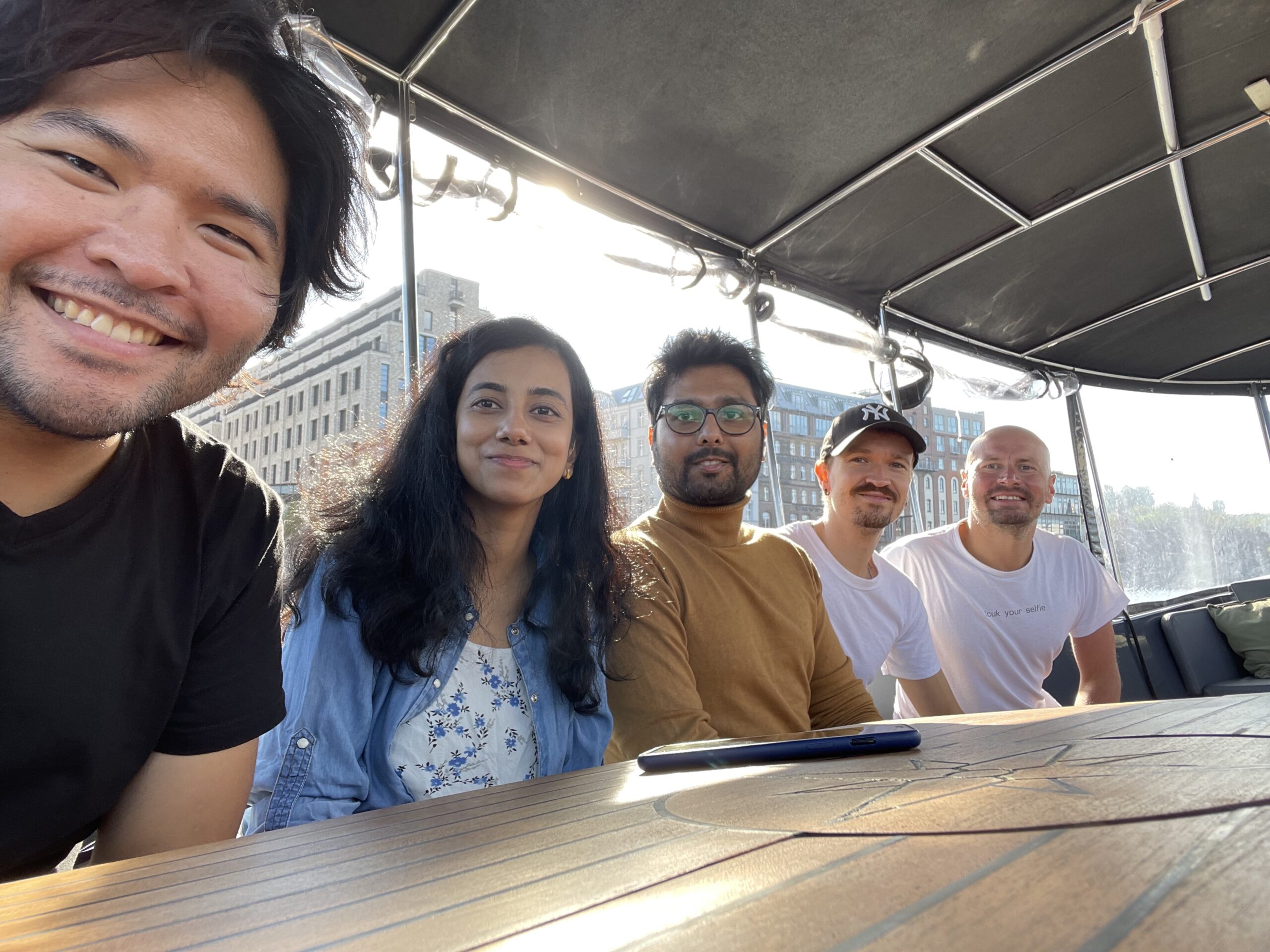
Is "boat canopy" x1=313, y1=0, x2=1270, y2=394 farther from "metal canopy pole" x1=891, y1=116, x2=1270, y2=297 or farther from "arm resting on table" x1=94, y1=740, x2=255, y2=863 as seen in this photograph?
"arm resting on table" x1=94, y1=740, x2=255, y2=863

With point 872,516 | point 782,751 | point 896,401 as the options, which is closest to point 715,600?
point 872,516

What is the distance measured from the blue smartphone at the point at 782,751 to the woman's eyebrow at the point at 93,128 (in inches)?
40.5

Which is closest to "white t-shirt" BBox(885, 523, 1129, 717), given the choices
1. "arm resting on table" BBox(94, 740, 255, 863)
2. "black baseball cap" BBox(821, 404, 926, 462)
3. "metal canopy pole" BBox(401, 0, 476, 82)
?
"black baseball cap" BBox(821, 404, 926, 462)

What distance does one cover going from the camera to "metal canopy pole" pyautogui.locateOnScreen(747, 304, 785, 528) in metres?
3.89

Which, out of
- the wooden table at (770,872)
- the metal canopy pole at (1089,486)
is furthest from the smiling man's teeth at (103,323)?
the metal canopy pole at (1089,486)

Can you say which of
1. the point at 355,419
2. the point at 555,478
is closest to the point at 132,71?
the point at 555,478

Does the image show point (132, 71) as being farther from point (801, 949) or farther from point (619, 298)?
point (619, 298)

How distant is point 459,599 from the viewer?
5.43 ft

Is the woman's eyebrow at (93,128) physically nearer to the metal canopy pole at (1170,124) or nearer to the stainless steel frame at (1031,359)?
the metal canopy pole at (1170,124)

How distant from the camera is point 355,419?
2691 mm

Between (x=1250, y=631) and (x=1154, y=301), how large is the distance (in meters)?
2.20

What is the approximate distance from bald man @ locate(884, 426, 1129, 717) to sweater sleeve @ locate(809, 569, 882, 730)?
2.95 ft

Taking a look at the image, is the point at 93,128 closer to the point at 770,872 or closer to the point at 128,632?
the point at 128,632

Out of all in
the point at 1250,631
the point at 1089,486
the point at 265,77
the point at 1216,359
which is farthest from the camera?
the point at 1089,486
